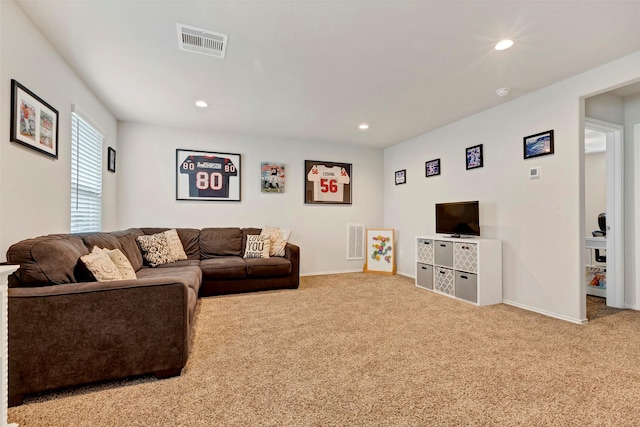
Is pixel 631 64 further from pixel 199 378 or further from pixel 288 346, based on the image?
pixel 199 378

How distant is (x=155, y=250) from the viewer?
140 inches

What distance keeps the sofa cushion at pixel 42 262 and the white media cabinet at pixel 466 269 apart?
368 cm

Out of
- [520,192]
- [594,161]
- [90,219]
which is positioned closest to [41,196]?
[90,219]

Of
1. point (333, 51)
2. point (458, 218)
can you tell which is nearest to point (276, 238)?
point (458, 218)

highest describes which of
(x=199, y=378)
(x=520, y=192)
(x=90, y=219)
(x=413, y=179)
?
(x=413, y=179)

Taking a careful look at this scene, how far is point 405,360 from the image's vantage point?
80.5 inches

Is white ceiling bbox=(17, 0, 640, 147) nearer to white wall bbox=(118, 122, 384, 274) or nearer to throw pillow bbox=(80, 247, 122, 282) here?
white wall bbox=(118, 122, 384, 274)

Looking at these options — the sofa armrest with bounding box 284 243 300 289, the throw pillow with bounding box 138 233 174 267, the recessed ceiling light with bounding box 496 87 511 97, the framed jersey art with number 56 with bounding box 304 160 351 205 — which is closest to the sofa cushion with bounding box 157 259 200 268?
the throw pillow with bounding box 138 233 174 267

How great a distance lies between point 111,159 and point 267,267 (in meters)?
2.48

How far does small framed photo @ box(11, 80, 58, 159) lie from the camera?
188 cm

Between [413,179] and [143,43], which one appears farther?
[413,179]

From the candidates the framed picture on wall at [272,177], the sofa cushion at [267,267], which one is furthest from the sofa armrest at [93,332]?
the framed picture on wall at [272,177]

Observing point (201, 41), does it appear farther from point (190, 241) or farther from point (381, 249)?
point (381, 249)

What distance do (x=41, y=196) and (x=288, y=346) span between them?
7.16ft
